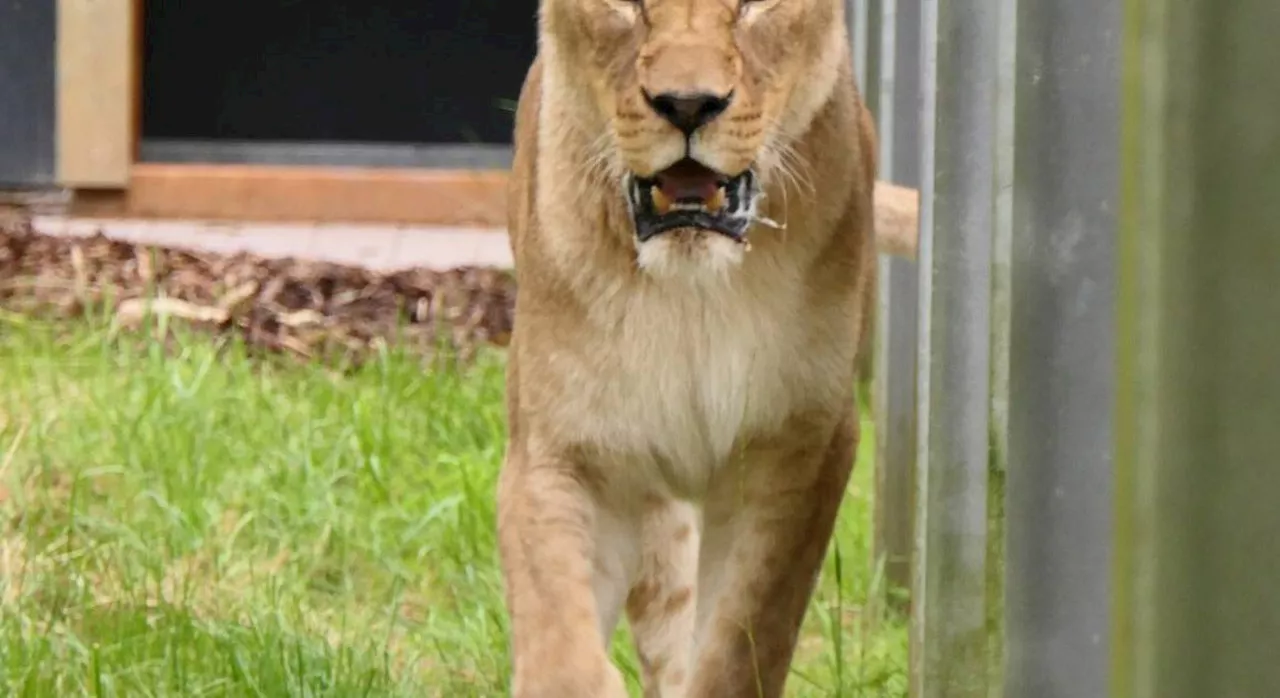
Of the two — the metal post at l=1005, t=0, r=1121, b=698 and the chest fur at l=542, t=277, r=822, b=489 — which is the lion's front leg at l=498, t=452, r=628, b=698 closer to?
the chest fur at l=542, t=277, r=822, b=489

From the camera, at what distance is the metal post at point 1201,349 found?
2.13ft

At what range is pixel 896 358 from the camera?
9.95 ft

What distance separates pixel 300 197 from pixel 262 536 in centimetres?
357

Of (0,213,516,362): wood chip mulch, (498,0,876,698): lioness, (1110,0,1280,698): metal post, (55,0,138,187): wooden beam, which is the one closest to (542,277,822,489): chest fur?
(498,0,876,698): lioness

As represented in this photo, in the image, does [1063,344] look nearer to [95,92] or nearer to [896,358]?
[896,358]

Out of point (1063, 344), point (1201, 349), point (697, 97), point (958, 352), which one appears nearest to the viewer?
point (1201, 349)

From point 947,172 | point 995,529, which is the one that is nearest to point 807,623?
point 947,172

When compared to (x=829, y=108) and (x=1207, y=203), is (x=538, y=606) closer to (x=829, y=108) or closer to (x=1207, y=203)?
(x=829, y=108)

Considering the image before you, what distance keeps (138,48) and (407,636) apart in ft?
14.2

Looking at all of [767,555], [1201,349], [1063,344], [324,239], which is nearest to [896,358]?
[767,555]

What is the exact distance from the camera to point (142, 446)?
3480 millimetres

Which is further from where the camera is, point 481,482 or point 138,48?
point 138,48

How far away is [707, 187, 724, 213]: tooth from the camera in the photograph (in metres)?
1.96

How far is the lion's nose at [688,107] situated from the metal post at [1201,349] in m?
1.20
